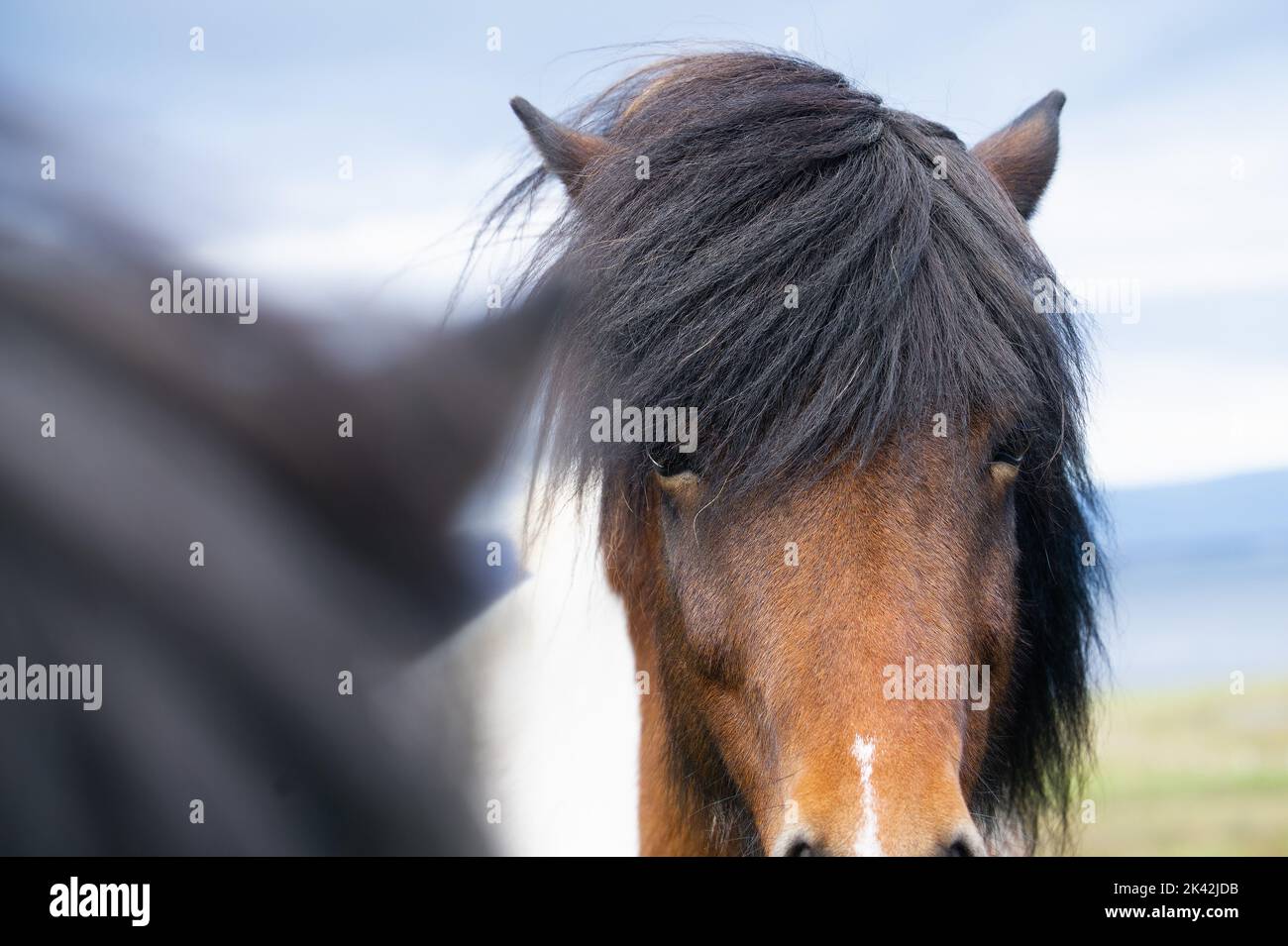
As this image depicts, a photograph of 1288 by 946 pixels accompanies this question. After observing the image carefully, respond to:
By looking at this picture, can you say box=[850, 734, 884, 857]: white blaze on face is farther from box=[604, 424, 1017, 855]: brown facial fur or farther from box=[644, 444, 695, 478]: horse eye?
box=[644, 444, 695, 478]: horse eye

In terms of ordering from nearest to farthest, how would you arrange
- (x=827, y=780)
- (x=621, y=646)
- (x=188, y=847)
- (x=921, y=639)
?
(x=827, y=780) < (x=921, y=639) < (x=621, y=646) < (x=188, y=847)

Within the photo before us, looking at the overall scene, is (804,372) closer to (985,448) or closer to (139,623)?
(985,448)

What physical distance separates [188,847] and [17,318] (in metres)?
1.78

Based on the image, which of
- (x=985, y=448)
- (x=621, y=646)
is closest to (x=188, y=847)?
(x=621, y=646)

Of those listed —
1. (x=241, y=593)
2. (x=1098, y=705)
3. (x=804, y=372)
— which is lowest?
(x=1098, y=705)

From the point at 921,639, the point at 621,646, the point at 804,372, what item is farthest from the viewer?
the point at 621,646

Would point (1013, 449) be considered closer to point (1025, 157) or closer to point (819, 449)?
point (819, 449)

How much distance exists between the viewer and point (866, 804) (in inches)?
57.4

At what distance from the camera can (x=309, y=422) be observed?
299 centimetres

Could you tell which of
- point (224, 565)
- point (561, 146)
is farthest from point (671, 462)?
point (224, 565)

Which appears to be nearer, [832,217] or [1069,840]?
[832,217]

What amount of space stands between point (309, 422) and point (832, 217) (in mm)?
1855

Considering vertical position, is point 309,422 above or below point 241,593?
above

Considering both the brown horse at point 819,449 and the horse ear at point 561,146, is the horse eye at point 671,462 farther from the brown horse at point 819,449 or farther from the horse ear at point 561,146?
the horse ear at point 561,146
